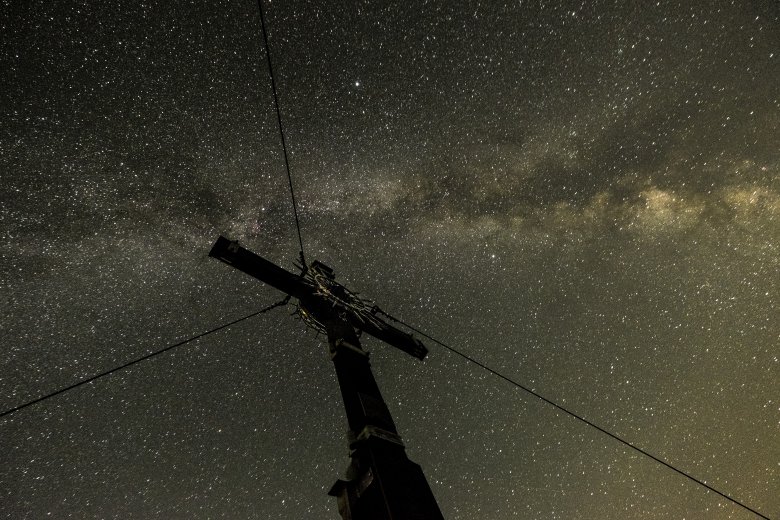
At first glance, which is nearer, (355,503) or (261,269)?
(355,503)

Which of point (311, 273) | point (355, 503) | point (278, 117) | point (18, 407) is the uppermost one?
point (278, 117)

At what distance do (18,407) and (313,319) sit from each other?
113 inches

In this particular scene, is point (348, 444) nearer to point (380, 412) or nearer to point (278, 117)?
point (380, 412)

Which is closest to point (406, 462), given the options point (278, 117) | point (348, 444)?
point (348, 444)

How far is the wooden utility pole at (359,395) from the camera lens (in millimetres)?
2852

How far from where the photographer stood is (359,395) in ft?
12.6

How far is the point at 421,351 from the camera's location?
6.41m

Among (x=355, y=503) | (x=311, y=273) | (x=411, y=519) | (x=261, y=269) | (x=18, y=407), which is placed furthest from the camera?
(x=311, y=273)

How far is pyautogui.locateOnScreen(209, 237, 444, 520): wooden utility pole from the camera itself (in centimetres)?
285

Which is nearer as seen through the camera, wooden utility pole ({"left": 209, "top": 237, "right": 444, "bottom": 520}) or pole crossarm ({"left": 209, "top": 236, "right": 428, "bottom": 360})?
wooden utility pole ({"left": 209, "top": 237, "right": 444, "bottom": 520})

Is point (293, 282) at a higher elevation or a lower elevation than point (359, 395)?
higher

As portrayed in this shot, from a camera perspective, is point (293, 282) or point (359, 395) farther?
point (293, 282)

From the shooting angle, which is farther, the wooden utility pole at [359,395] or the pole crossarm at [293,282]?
the pole crossarm at [293,282]

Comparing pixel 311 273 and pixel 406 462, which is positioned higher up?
pixel 311 273
